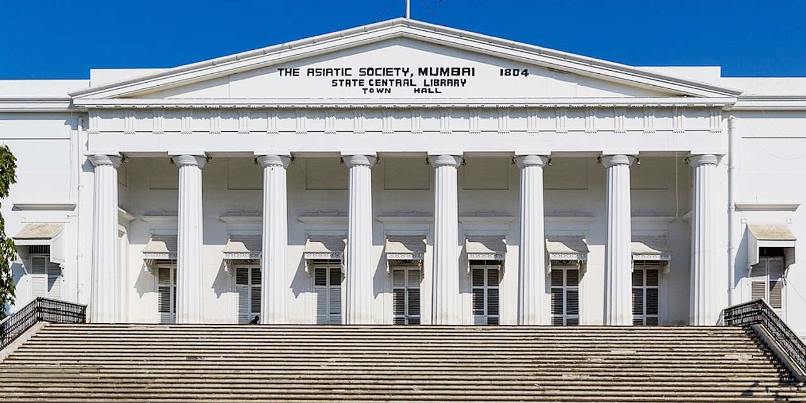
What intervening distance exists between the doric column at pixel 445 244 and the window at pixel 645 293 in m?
7.33

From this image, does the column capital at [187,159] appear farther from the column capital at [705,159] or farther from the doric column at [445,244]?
the column capital at [705,159]

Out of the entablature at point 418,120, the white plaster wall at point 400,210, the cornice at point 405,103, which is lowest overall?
the white plaster wall at point 400,210

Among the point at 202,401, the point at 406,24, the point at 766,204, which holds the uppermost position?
the point at 406,24

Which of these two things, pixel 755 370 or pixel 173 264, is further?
pixel 173 264

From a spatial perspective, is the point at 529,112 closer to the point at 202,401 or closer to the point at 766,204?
the point at 766,204

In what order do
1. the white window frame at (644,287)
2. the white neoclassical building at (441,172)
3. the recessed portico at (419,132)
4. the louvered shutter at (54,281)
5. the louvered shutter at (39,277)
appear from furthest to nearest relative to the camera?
the white window frame at (644,287), the louvered shutter at (39,277), the louvered shutter at (54,281), the white neoclassical building at (441,172), the recessed portico at (419,132)

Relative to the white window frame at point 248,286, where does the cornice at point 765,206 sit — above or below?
above

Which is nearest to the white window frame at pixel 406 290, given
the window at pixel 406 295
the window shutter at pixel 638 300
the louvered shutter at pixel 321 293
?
the window at pixel 406 295

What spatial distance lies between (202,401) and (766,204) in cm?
2116

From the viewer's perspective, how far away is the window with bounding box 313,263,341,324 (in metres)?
40.4

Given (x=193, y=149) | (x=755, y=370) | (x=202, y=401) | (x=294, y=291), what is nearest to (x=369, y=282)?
(x=294, y=291)

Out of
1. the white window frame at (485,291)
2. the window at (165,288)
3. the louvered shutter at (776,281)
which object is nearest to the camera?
the louvered shutter at (776,281)

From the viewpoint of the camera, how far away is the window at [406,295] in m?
40.3

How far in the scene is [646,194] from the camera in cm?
4025
